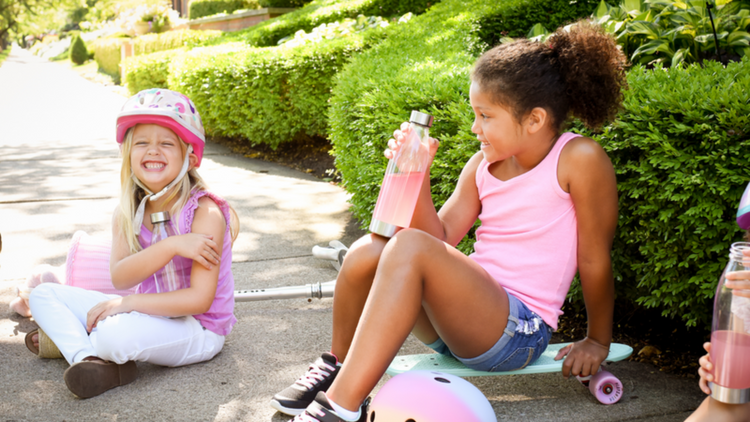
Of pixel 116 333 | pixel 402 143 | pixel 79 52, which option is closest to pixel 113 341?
pixel 116 333

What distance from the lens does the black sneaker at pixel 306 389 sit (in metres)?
2.41

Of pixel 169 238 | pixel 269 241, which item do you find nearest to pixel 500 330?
pixel 169 238

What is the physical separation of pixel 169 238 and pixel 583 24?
1834mm

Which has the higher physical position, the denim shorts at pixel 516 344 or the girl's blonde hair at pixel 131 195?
the girl's blonde hair at pixel 131 195

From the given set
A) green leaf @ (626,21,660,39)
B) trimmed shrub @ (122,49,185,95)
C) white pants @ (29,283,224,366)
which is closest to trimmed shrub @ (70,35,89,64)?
trimmed shrub @ (122,49,185,95)

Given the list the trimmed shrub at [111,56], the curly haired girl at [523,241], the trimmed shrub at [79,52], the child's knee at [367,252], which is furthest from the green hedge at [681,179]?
the trimmed shrub at [79,52]

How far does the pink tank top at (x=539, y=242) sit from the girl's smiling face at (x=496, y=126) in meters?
0.13

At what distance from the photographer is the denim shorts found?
2260 mm

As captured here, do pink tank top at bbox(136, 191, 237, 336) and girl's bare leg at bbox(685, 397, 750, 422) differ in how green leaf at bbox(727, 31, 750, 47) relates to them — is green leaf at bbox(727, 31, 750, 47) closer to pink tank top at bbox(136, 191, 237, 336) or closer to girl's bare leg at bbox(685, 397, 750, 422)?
girl's bare leg at bbox(685, 397, 750, 422)

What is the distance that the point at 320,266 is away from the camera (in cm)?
429

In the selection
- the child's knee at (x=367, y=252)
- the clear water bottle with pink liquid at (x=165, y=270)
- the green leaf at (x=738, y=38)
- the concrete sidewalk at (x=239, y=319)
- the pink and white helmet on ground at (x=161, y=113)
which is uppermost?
the green leaf at (x=738, y=38)

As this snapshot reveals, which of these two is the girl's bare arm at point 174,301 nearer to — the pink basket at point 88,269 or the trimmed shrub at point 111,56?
the pink basket at point 88,269

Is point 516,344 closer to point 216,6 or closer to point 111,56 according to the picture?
point 216,6

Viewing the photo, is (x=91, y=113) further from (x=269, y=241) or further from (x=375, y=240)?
(x=375, y=240)
